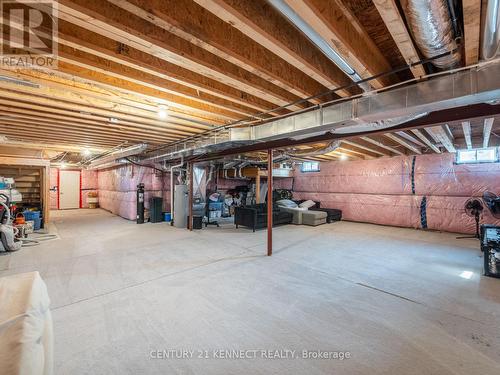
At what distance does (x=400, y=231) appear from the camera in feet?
20.9

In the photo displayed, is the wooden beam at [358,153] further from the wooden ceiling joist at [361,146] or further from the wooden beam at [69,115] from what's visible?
the wooden beam at [69,115]

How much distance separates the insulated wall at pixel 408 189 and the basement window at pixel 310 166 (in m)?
0.19

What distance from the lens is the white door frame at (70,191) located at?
35.4 ft

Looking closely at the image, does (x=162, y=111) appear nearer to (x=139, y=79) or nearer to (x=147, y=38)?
(x=139, y=79)

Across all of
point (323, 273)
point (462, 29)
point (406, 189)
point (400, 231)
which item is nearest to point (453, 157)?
point (406, 189)

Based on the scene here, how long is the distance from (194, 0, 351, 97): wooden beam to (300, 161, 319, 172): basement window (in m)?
6.94

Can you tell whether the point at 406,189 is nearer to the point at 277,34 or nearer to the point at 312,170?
the point at 312,170

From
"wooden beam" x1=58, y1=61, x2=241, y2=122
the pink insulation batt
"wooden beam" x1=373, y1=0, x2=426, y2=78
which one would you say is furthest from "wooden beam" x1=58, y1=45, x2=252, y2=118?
the pink insulation batt

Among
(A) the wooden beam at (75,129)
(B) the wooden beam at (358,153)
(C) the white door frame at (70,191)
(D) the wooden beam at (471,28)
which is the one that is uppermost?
(A) the wooden beam at (75,129)

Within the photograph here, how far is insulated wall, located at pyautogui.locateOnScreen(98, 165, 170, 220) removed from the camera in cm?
775

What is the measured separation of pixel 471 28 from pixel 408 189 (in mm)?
6384

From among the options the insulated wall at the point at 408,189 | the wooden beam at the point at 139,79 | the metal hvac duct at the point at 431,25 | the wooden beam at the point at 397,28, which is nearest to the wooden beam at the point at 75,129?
the wooden beam at the point at 139,79

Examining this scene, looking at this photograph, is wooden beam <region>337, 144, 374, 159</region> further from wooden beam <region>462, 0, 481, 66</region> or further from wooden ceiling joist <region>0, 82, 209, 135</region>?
wooden beam <region>462, 0, 481, 66</region>

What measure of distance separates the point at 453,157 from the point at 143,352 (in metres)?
7.82
